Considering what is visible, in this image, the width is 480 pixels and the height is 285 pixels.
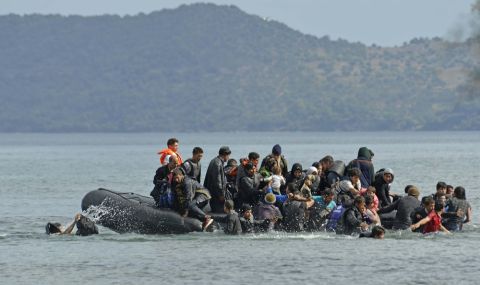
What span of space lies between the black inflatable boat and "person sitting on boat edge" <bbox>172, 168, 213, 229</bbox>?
0.63ft

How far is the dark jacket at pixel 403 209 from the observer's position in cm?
3111

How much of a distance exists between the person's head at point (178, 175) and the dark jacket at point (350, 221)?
3757 millimetres

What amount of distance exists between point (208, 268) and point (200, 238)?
11.4ft

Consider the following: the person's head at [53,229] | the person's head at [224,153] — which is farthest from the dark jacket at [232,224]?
the person's head at [53,229]

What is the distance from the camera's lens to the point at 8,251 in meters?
31.1

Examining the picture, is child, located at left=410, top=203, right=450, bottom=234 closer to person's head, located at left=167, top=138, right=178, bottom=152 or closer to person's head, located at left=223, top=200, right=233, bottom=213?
person's head, located at left=223, top=200, right=233, bottom=213

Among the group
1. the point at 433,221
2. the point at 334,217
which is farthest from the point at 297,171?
the point at 433,221

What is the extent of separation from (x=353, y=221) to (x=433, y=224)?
1.87 m

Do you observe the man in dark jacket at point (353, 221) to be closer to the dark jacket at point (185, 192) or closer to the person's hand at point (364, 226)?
the person's hand at point (364, 226)

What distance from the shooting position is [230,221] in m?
31.1

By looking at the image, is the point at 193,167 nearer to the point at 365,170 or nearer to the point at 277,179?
the point at 277,179

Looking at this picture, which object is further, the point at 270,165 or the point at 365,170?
the point at 365,170

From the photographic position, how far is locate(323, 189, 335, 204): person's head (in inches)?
1216

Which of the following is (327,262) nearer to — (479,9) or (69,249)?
(69,249)
